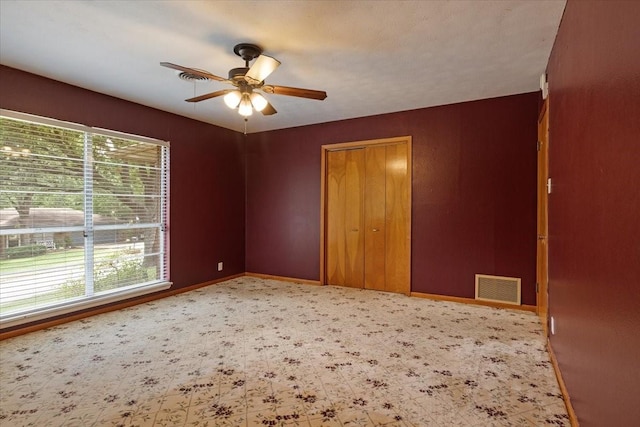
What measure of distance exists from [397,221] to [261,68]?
2.94 meters

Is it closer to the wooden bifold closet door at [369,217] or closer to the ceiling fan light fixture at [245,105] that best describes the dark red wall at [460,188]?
the wooden bifold closet door at [369,217]

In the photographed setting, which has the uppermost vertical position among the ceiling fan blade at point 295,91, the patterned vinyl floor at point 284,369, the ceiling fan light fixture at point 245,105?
the ceiling fan blade at point 295,91

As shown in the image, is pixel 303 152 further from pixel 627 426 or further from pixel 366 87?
pixel 627 426

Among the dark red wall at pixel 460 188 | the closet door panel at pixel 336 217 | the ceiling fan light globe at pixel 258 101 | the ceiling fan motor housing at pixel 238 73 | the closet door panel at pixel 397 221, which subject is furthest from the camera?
the closet door panel at pixel 336 217

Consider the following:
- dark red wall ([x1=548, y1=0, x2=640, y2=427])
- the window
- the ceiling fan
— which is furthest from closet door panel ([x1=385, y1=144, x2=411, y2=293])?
the window

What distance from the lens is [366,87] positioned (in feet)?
12.1

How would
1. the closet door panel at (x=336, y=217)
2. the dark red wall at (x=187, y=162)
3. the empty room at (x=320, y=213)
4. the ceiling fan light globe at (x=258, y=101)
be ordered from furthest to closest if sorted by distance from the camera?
the closet door panel at (x=336, y=217) < the dark red wall at (x=187, y=162) < the ceiling fan light globe at (x=258, y=101) < the empty room at (x=320, y=213)

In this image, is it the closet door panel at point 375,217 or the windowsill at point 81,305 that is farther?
the closet door panel at point 375,217

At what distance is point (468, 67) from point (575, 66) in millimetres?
1382

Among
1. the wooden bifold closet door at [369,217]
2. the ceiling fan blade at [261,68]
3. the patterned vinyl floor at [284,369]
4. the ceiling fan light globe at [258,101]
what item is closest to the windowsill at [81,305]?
the patterned vinyl floor at [284,369]

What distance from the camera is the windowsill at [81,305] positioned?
125 inches

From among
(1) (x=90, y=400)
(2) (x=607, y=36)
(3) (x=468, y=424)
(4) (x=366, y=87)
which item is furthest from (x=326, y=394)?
(4) (x=366, y=87)

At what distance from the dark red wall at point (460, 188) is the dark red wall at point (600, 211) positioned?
1.73m

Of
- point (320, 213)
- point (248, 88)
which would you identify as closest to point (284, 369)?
point (248, 88)
